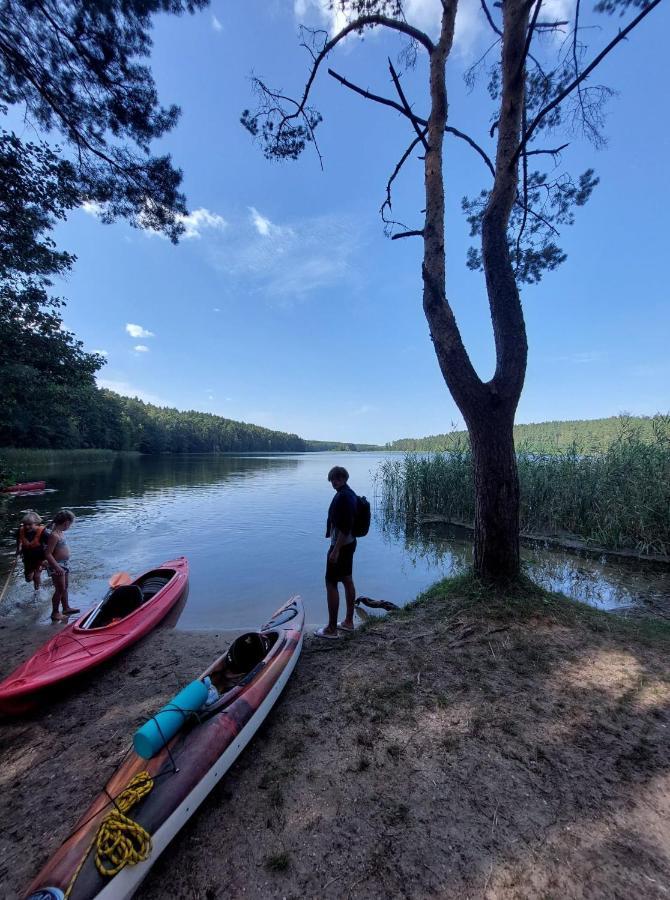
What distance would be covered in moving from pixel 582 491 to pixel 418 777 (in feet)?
31.1

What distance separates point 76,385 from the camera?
49.0ft

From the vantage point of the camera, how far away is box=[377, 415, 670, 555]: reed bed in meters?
7.85

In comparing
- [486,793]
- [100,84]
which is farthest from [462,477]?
[100,84]

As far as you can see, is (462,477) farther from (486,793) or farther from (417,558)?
(486,793)

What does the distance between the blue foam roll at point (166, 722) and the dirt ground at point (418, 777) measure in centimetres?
44

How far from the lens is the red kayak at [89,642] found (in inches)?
127

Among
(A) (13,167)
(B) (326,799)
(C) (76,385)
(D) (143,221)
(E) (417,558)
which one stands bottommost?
(E) (417,558)

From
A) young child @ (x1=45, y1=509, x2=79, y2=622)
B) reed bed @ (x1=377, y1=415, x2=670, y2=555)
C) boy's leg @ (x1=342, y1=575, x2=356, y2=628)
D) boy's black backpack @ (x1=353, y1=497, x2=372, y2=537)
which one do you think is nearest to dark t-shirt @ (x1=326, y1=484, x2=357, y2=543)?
boy's black backpack @ (x1=353, y1=497, x2=372, y2=537)

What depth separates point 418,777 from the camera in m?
2.19

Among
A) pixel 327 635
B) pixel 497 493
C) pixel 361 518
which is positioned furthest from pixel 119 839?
pixel 497 493

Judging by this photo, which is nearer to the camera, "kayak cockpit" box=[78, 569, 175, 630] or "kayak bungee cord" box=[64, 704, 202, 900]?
"kayak bungee cord" box=[64, 704, 202, 900]

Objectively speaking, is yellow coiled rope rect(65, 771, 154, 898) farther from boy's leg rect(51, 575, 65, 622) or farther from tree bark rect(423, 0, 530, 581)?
boy's leg rect(51, 575, 65, 622)

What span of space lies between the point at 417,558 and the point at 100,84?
10138mm

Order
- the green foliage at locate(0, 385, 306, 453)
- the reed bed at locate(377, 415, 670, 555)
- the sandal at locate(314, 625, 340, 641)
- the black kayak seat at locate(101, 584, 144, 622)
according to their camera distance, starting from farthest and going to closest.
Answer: the green foliage at locate(0, 385, 306, 453) < the reed bed at locate(377, 415, 670, 555) < the black kayak seat at locate(101, 584, 144, 622) < the sandal at locate(314, 625, 340, 641)
